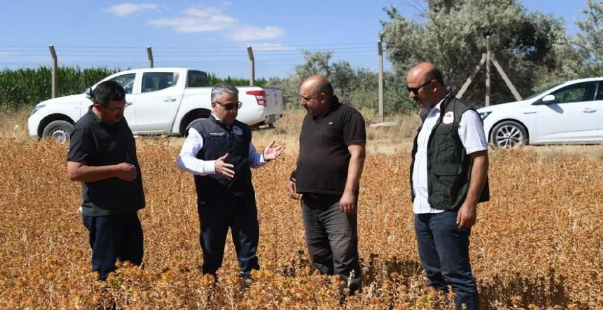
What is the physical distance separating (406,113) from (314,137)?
49.5 feet

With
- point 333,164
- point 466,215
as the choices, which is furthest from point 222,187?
point 466,215

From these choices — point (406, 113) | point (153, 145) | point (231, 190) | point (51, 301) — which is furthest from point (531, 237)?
point (406, 113)

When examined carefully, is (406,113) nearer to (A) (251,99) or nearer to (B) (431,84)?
(A) (251,99)

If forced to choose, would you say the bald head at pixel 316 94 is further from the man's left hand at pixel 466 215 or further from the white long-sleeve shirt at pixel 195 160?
the man's left hand at pixel 466 215

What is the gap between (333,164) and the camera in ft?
14.8

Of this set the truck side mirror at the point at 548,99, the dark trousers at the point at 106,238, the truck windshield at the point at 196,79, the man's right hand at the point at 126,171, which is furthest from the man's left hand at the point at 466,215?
the truck windshield at the point at 196,79

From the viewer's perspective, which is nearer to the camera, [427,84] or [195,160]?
[427,84]

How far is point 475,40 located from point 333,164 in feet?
48.8

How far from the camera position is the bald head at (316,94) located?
4.48m

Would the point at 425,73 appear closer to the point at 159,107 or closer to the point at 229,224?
the point at 229,224

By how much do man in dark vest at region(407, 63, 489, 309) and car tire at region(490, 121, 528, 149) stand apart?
28.5 ft

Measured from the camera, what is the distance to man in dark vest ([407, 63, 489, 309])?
3.77 metres

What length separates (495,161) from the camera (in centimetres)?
1047

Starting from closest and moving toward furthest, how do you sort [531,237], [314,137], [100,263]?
[100,263]
[314,137]
[531,237]
